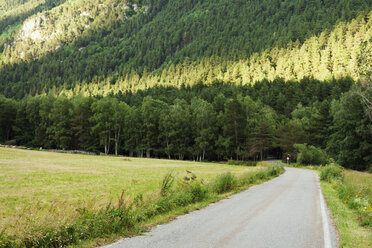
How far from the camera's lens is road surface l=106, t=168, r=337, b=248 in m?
7.07

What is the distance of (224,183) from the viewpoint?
1756cm

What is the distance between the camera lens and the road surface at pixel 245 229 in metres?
7.07

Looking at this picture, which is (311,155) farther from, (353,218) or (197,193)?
(197,193)

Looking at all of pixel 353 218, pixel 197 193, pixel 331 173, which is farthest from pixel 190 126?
pixel 353 218

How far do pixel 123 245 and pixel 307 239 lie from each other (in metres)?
5.27

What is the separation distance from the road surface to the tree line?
171 ft

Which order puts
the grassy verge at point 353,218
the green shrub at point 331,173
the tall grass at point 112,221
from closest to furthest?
1. the tall grass at point 112,221
2. the grassy verge at point 353,218
3. the green shrub at point 331,173

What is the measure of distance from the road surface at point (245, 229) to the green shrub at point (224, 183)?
156 inches

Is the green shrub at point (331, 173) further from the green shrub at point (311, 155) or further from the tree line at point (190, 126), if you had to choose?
the green shrub at point (311, 155)

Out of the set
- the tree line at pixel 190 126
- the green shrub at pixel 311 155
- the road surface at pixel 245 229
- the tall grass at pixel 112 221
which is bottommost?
the road surface at pixel 245 229

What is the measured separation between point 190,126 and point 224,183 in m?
67.2

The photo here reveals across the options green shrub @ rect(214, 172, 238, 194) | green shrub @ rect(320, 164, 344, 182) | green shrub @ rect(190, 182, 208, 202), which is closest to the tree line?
green shrub @ rect(320, 164, 344, 182)

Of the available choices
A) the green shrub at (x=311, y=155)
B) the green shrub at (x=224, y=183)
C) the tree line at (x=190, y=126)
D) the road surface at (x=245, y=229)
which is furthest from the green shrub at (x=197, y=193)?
the green shrub at (x=311, y=155)

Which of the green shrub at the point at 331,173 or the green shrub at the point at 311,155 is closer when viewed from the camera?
the green shrub at the point at 331,173
